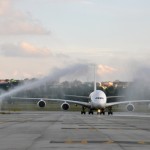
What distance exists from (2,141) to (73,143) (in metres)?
3.34

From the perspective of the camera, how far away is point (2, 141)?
26.0m

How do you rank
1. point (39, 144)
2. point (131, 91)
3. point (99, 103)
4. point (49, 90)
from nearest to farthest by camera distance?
1. point (39, 144)
2. point (99, 103)
3. point (49, 90)
4. point (131, 91)

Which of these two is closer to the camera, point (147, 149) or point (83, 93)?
point (147, 149)

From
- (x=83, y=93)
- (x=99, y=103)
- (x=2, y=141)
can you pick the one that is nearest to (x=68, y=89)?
(x=83, y=93)

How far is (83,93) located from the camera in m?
148

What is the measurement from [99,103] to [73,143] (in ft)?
219

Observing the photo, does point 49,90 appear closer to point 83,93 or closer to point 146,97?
point 83,93

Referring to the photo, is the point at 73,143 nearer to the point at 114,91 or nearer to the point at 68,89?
the point at 68,89

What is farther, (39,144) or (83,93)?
(83,93)

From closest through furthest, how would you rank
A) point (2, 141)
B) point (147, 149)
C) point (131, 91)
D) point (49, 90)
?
1. point (147, 149)
2. point (2, 141)
3. point (49, 90)
4. point (131, 91)

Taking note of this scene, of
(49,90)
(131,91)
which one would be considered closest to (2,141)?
(49,90)

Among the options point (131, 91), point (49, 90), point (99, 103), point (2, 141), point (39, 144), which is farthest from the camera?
point (131, 91)

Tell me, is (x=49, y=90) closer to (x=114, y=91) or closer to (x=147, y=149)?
(x=114, y=91)

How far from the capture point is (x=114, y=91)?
567 ft
